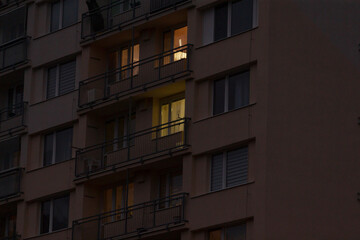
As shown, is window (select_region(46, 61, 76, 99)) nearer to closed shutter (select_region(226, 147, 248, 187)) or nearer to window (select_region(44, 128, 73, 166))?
window (select_region(44, 128, 73, 166))

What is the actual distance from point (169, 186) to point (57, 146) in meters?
6.91

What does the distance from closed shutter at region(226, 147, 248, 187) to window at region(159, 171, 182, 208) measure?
3.26 meters

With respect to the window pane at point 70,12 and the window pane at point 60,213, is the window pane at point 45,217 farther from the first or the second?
the window pane at point 70,12

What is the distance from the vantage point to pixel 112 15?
63.3m

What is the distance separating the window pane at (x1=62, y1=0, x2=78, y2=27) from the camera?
65062 mm

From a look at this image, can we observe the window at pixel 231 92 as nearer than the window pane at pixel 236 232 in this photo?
No

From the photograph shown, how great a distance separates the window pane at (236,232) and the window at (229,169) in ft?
5.30

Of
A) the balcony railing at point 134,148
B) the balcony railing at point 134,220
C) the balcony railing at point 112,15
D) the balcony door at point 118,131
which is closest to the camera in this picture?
the balcony railing at point 134,220

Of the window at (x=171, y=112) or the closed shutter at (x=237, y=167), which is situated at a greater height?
the window at (x=171, y=112)

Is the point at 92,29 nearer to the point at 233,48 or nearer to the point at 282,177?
the point at 233,48

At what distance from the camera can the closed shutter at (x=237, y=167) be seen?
54938mm

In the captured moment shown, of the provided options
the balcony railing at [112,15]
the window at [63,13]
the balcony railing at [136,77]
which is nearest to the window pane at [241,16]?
the balcony railing at [136,77]

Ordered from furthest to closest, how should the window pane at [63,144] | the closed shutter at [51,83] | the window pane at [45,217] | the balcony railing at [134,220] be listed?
the closed shutter at [51,83], the window pane at [63,144], the window pane at [45,217], the balcony railing at [134,220]

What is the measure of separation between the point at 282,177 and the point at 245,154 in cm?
171
